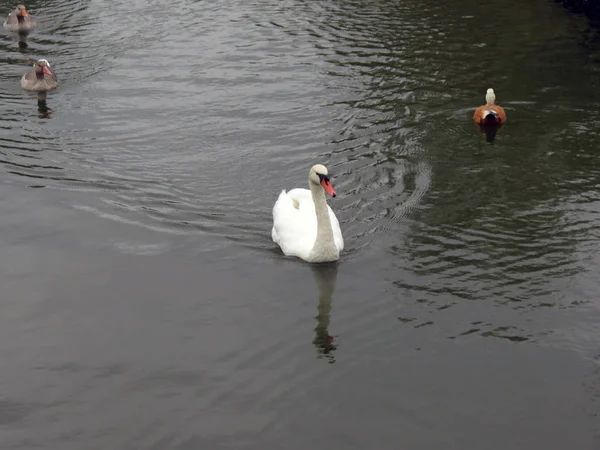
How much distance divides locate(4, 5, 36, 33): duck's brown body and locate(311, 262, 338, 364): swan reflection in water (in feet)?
50.5

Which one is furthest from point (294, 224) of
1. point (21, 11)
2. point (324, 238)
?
point (21, 11)

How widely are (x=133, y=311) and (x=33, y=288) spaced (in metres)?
1.63

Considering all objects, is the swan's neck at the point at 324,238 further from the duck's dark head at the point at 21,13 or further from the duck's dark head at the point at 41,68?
the duck's dark head at the point at 21,13

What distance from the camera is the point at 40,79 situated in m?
21.5

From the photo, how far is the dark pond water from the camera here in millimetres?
10648

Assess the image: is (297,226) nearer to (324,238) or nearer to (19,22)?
(324,238)

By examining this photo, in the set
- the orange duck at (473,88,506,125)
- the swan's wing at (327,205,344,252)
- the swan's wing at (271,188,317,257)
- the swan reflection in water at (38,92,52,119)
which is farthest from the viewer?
the swan reflection in water at (38,92,52,119)

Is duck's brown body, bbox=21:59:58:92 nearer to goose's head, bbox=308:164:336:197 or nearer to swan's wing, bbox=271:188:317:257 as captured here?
swan's wing, bbox=271:188:317:257

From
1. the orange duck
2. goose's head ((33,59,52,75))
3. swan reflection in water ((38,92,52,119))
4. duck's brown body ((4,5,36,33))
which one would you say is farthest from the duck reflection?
the orange duck

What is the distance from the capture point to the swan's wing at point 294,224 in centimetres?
1411

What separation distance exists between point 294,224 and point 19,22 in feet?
48.1

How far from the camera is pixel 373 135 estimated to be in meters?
18.4

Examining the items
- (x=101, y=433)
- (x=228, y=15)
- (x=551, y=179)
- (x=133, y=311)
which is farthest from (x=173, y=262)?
(x=228, y=15)

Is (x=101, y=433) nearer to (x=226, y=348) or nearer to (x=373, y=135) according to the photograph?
(x=226, y=348)
